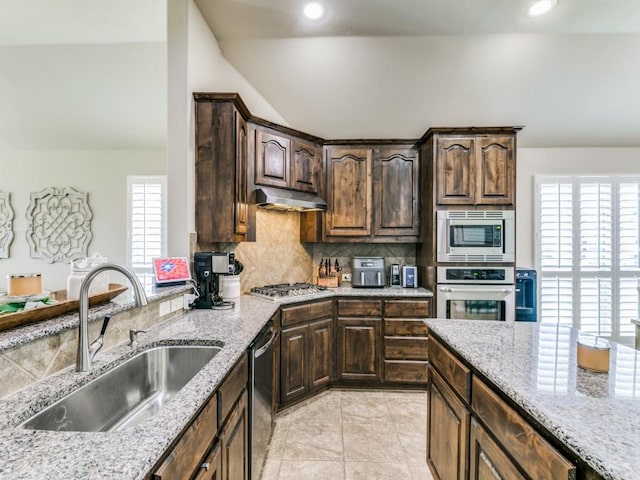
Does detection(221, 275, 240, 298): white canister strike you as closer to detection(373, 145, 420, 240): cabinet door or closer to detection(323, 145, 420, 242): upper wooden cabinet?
detection(323, 145, 420, 242): upper wooden cabinet

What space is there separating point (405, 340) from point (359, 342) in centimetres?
46

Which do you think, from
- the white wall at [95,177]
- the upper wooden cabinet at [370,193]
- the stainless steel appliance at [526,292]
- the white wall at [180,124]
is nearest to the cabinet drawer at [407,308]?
the upper wooden cabinet at [370,193]

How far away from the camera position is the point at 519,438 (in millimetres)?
1015

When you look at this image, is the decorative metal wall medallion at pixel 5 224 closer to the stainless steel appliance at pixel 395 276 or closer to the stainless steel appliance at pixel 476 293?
the stainless steel appliance at pixel 395 276

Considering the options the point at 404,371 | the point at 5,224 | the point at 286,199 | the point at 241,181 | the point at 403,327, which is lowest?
the point at 404,371

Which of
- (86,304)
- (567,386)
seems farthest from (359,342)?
(86,304)

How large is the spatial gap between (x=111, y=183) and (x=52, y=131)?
877mm

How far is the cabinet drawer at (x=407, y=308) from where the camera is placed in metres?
3.09

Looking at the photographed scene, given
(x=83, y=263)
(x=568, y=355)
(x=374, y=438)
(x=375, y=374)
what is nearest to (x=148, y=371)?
(x=83, y=263)

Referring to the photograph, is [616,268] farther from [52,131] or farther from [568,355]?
[52,131]

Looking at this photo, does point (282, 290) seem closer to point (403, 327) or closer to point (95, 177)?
point (403, 327)

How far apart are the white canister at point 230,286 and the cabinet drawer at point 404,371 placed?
1.65 metres

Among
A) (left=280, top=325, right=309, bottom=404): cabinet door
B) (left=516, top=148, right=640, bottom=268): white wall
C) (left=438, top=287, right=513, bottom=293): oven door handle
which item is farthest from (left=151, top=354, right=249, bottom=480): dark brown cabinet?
(left=516, top=148, right=640, bottom=268): white wall

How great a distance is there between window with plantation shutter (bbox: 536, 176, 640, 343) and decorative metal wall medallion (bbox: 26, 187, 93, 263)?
5755 millimetres
